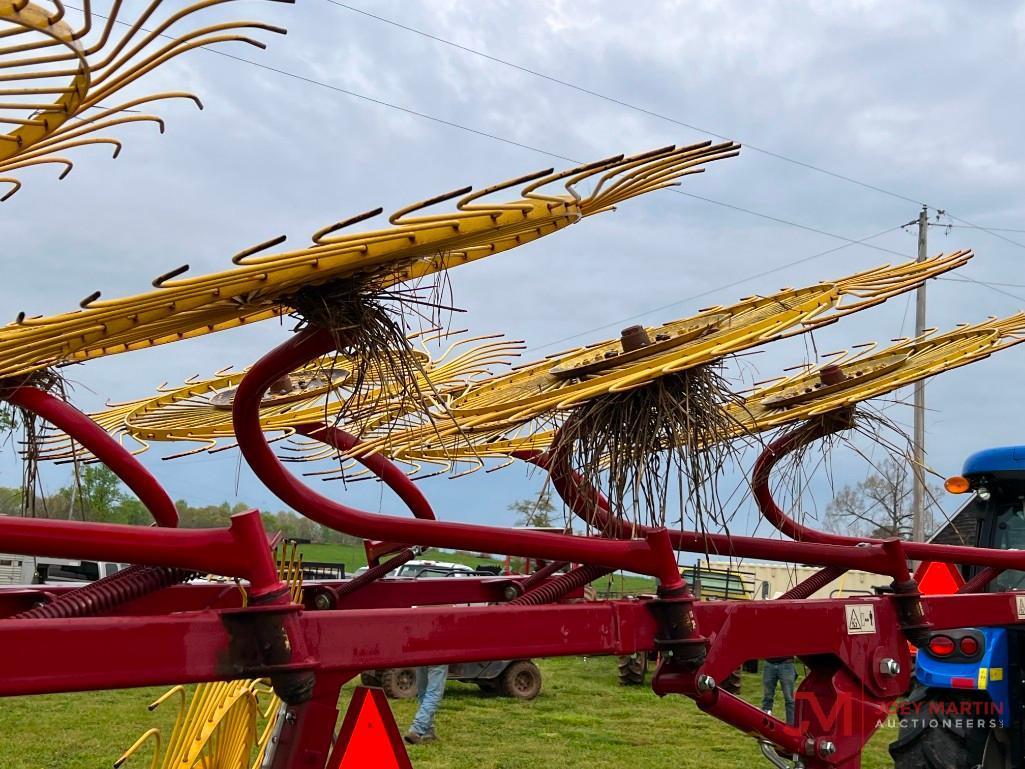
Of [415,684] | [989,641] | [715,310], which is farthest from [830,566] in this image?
[415,684]

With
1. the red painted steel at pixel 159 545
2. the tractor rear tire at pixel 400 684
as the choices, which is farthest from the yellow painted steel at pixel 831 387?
the tractor rear tire at pixel 400 684

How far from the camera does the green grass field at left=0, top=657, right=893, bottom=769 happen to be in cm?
900

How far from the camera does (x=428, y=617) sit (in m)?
2.75

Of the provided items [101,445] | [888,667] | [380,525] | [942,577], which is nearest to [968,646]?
[942,577]

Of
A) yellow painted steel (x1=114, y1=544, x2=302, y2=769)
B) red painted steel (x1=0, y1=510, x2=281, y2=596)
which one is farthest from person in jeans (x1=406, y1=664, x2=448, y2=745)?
red painted steel (x1=0, y1=510, x2=281, y2=596)

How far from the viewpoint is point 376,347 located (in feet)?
9.37

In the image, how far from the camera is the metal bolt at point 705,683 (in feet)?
10.8

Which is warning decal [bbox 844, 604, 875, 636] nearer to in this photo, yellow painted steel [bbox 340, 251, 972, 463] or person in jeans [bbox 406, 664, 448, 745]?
yellow painted steel [bbox 340, 251, 972, 463]

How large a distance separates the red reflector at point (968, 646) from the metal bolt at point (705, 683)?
9.71 ft

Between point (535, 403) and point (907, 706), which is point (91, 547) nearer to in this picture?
point (535, 403)

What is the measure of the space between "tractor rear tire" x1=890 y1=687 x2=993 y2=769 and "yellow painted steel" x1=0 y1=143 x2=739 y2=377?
405 centimetres

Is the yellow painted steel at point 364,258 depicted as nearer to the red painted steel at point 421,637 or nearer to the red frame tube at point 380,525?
the red frame tube at point 380,525

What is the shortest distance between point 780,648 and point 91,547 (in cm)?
222

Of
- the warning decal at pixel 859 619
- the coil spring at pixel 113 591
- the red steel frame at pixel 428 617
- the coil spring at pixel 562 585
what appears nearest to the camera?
the red steel frame at pixel 428 617
